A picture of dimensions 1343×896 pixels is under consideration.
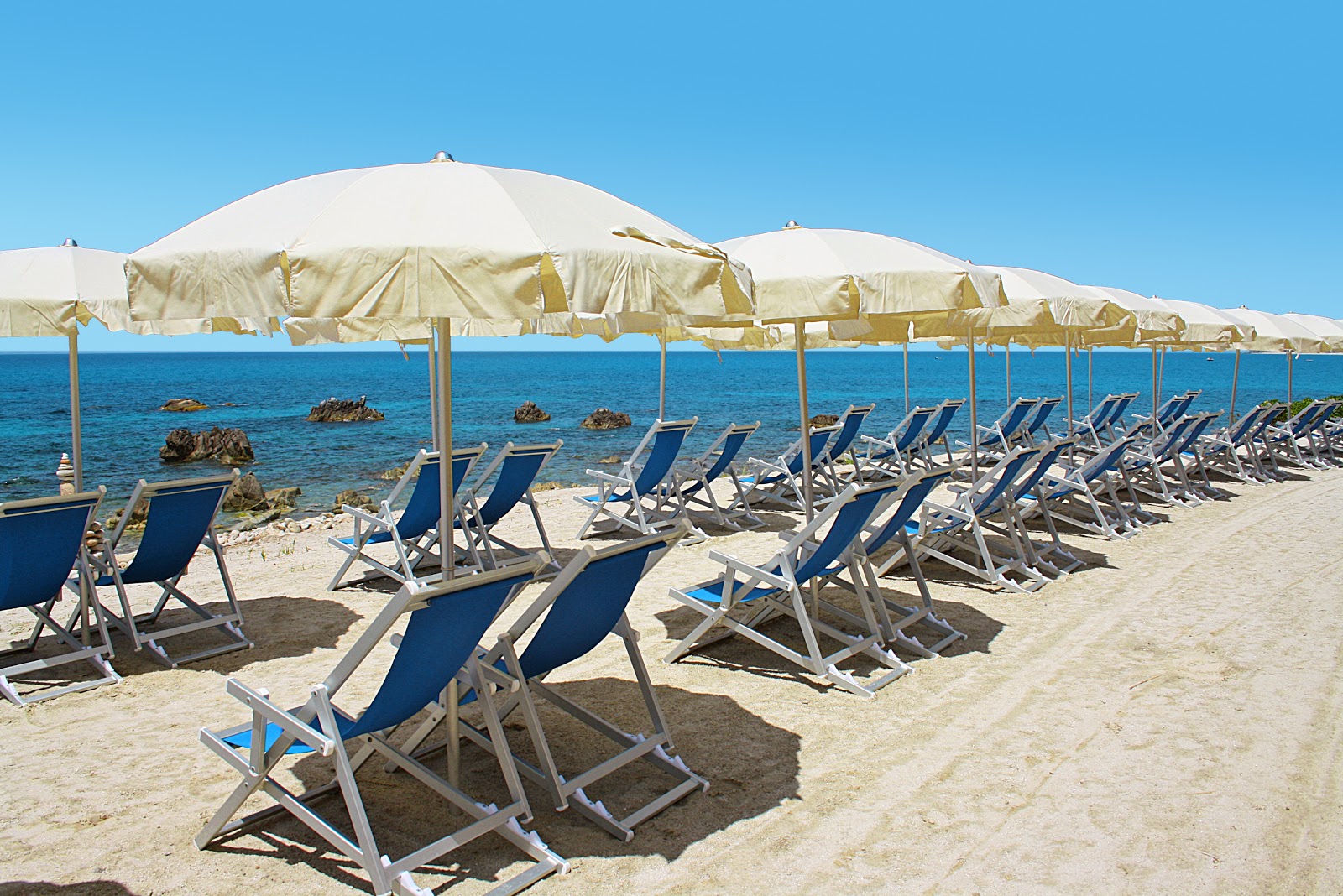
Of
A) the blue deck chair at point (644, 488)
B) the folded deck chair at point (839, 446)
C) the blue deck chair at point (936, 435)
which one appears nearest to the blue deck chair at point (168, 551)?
the blue deck chair at point (644, 488)

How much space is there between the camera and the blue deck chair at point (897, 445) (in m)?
10.7

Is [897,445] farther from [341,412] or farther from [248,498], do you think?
[341,412]

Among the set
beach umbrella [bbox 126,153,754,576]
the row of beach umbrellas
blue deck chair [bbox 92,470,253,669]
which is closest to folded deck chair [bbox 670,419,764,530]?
the row of beach umbrellas

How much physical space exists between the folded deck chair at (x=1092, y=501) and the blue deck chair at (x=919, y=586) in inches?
76.8

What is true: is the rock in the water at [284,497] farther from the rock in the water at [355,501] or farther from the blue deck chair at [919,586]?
the blue deck chair at [919,586]

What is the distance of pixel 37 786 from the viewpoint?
325cm

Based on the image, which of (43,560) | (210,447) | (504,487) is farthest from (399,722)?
(210,447)

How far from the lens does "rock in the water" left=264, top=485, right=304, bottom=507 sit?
13.5 metres

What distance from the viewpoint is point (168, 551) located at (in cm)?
487

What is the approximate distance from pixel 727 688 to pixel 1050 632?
6.93ft

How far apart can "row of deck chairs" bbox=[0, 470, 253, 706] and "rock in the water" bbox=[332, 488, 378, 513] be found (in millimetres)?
7077

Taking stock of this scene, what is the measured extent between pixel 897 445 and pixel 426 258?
9.05 m

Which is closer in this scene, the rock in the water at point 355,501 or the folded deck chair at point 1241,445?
the folded deck chair at point 1241,445

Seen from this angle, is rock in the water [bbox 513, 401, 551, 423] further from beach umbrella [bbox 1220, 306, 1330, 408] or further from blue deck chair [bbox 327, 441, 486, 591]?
blue deck chair [bbox 327, 441, 486, 591]
